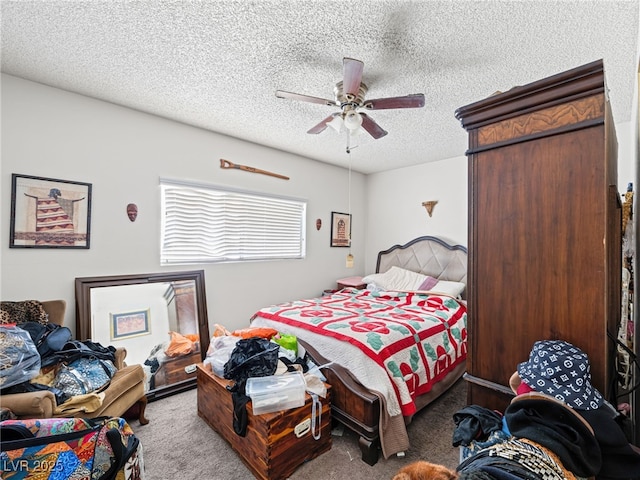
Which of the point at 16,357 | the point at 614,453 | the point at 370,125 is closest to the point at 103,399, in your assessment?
the point at 16,357

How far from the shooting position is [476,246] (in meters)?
1.13

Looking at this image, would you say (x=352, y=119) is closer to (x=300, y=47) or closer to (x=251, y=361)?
(x=300, y=47)

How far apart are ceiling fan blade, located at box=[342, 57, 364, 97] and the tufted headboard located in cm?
275

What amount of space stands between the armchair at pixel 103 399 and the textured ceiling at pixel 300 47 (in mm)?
1828

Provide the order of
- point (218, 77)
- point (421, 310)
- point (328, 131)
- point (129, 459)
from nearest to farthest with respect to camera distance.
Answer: point (129, 459)
point (218, 77)
point (421, 310)
point (328, 131)

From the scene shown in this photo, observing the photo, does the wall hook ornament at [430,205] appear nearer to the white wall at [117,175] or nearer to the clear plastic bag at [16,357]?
the white wall at [117,175]

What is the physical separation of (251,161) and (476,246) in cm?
310

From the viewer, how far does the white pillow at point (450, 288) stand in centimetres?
345

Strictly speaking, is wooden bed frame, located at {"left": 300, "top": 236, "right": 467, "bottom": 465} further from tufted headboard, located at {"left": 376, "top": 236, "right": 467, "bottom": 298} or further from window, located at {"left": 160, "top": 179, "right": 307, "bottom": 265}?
window, located at {"left": 160, "top": 179, "right": 307, "bottom": 265}

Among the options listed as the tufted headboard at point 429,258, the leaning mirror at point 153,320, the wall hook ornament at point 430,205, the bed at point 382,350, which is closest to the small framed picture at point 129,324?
the leaning mirror at point 153,320

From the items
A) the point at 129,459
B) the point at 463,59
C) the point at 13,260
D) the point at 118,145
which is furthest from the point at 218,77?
the point at 129,459

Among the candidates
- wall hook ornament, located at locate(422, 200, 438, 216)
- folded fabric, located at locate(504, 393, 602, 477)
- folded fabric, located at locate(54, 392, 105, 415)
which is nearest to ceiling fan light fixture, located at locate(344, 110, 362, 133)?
folded fabric, located at locate(504, 393, 602, 477)

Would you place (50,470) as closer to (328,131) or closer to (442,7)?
(442,7)

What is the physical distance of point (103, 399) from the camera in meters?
1.83
